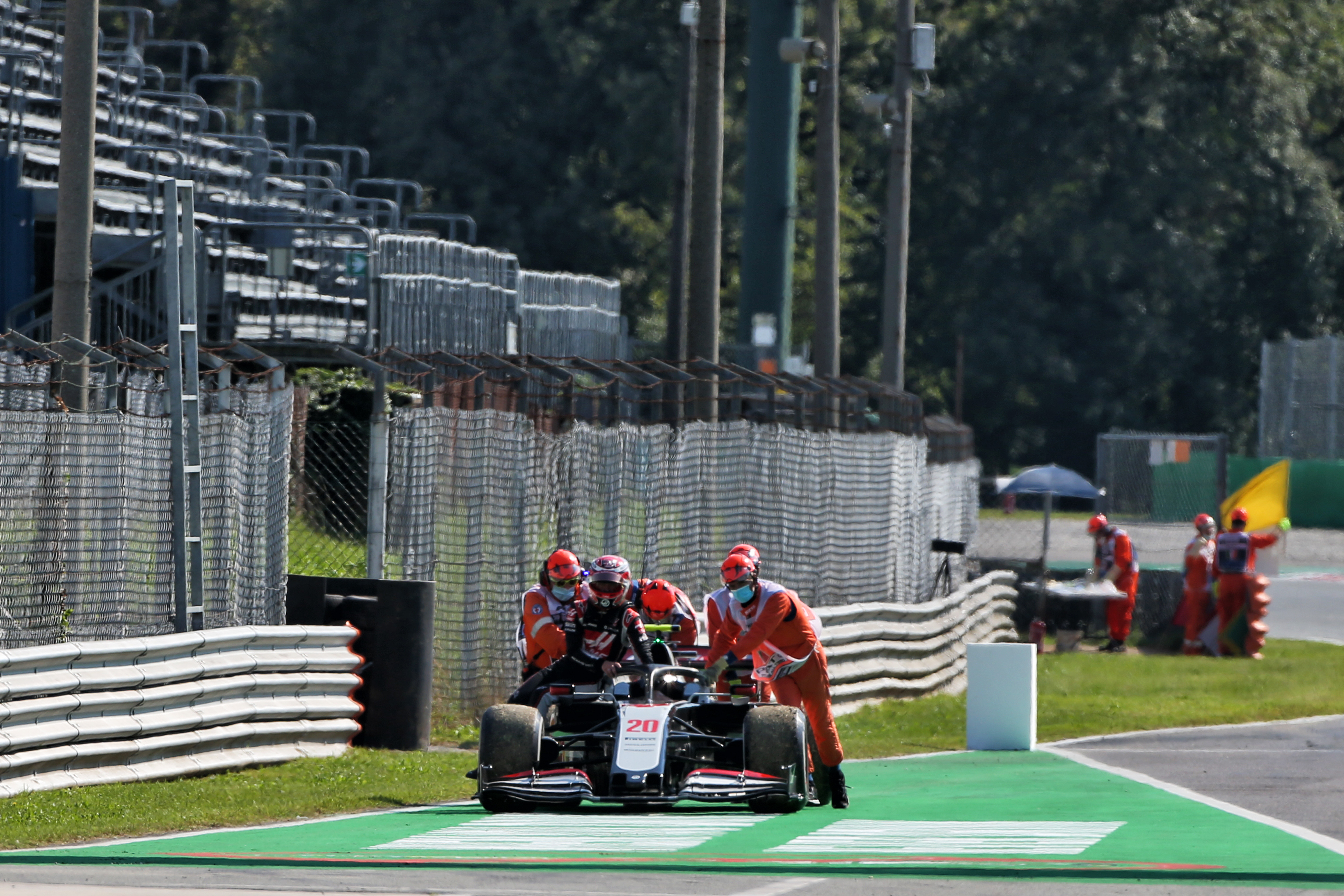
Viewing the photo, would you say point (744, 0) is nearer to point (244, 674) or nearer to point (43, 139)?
point (43, 139)

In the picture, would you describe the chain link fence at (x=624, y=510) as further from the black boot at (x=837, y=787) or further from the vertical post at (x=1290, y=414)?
the vertical post at (x=1290, y=414)

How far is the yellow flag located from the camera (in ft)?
99.0

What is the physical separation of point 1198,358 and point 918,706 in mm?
44225

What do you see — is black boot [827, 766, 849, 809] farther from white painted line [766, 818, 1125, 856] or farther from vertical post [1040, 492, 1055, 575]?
vertical post [1040, 492, 1055, 575]

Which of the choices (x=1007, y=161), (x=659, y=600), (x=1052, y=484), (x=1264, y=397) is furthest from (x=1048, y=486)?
(x=1007, y=161)

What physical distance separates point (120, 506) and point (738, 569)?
3831 millimetres

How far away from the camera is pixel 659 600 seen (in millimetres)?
13828

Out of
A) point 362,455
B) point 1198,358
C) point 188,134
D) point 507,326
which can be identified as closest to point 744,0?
point 1198,358

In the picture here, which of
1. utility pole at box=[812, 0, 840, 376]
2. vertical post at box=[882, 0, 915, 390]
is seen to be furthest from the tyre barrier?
vertical post at box=[882, 0, 915, 390]

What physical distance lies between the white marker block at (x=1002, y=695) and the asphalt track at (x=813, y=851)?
9.32 ft

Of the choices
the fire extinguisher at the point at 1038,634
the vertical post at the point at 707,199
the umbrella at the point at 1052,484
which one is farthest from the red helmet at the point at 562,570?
the umbrella at the point at 1052,484

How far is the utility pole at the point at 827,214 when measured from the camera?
95.2 ft

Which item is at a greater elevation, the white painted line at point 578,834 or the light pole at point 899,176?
the light pole at point 899,176

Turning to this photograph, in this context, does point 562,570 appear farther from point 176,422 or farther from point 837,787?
point 176,422
